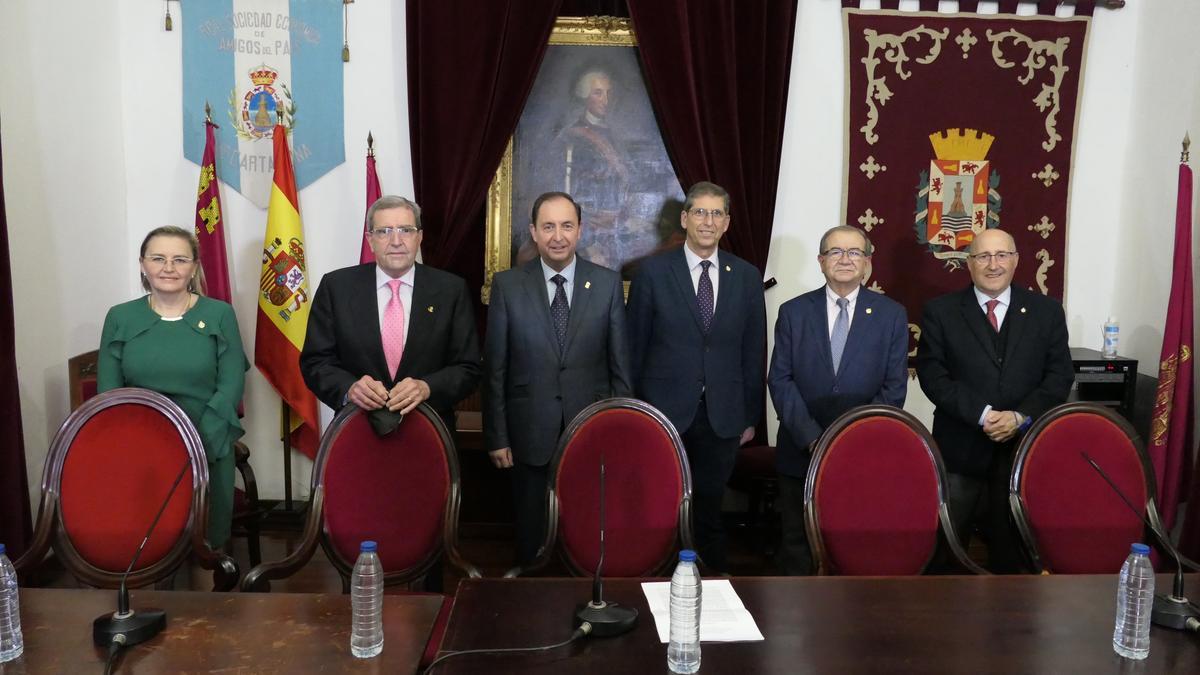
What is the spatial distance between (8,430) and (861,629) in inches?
112

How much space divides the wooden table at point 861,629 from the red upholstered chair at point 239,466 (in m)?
1.79

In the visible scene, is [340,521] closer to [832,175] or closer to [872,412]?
[872,412]

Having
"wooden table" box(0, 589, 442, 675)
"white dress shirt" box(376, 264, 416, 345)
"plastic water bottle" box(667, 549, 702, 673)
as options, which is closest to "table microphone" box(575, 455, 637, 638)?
"plastic water bottle" box(667, 549, 702, 673)

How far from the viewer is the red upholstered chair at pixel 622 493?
8.17 ft

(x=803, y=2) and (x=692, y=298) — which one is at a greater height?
(x=803, y=2)

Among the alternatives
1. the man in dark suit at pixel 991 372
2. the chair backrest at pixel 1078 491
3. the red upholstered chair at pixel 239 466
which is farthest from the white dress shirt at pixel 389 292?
the chair backrest at pixel 1078 491

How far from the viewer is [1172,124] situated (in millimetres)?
3998

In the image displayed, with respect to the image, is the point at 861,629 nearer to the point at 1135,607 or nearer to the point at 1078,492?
the point at 1135,607

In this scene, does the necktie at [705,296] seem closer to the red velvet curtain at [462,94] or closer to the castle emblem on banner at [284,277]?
the red velvet curtain at [462,94]

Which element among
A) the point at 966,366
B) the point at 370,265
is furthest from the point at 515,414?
the point at 966,366

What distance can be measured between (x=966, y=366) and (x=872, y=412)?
0.74 m

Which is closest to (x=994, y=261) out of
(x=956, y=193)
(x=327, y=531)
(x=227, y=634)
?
(x=956, y=193)

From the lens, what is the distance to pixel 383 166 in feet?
13.9

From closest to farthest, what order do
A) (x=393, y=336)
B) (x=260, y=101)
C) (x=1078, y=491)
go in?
(x=1078, y=491) → (x=393, y=336) → (x=260, y=101)
